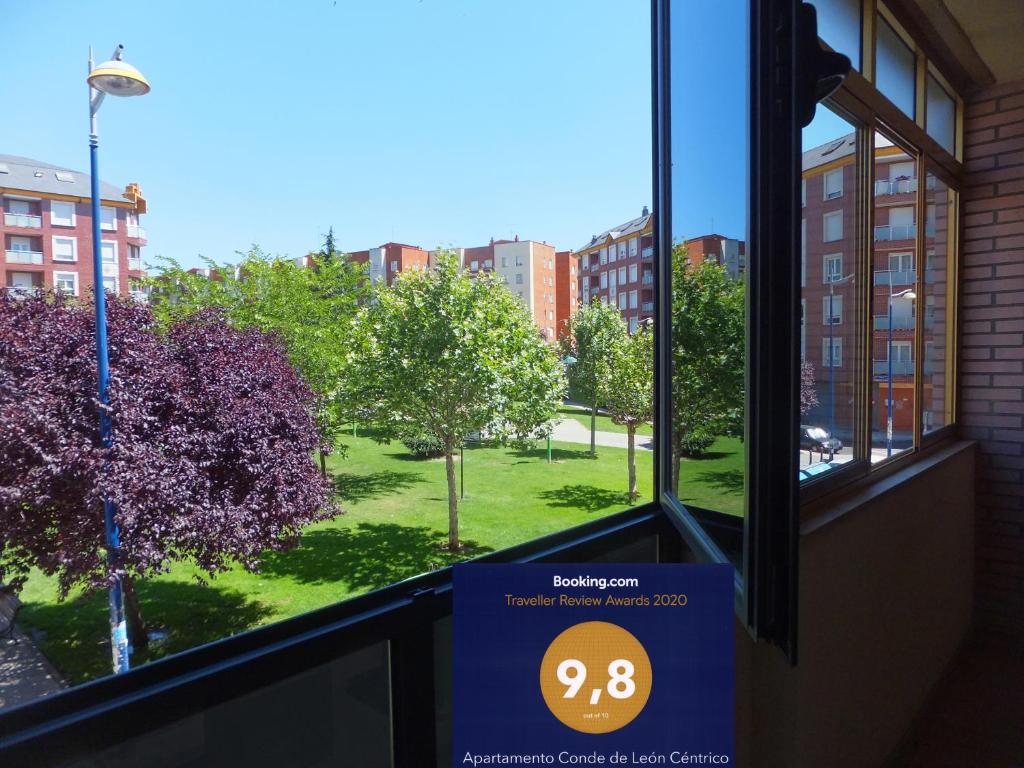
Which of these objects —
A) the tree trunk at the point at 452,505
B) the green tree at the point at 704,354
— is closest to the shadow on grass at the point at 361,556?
the tree trunk at the point at 452,505

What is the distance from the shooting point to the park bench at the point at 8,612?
109 inches

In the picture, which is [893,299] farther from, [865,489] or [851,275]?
[865,489]

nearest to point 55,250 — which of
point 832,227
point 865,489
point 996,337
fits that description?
point 832,227

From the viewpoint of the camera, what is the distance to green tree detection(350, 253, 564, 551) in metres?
7.96

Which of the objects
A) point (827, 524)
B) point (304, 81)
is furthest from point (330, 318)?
point (827, 524)

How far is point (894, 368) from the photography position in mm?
2230

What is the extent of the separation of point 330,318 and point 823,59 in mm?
3622

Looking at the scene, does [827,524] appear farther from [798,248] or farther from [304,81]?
[304,81]

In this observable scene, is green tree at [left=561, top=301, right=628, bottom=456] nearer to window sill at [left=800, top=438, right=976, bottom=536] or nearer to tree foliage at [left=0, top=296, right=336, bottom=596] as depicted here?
tree foliage at [left=0, top=296, right=336, bottom=596]

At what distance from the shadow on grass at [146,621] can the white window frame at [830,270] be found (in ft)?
9.37

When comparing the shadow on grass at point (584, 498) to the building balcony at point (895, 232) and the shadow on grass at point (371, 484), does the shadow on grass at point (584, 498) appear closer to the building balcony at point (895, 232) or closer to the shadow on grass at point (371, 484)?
the shadow on grass at point (371, 484)

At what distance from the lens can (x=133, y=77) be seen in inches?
72.6

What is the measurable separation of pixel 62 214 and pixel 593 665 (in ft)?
6.63

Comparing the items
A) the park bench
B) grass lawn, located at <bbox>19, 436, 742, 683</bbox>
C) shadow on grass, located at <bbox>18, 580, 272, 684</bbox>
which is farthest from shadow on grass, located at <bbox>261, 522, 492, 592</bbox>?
the park bench
